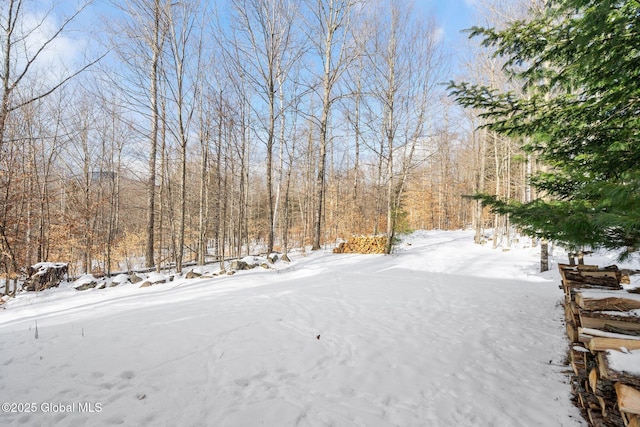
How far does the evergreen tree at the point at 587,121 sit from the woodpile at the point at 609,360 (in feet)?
2.16

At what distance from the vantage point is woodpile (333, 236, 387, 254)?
38.5 feet

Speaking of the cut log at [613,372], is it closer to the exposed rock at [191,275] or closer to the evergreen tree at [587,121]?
the evergreen tree at [587,121]

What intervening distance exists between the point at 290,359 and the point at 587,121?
4.67 m

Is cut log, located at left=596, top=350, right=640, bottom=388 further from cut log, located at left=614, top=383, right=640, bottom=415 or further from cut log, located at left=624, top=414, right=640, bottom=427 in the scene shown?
cut log, located at left=624, top=414, right=640, bottom=427

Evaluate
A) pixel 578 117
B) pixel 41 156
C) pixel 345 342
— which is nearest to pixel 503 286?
pixel 578 117

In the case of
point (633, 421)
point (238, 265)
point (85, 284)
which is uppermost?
point (633, 421)

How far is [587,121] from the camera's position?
127 inches

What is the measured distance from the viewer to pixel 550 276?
24.7 ft

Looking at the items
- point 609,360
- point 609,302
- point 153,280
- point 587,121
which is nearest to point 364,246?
point 153,280

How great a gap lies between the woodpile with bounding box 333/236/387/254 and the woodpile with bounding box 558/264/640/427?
8772 mm

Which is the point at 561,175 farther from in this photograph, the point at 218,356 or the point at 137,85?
the point at 137,85

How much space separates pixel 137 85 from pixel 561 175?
11.7 meters

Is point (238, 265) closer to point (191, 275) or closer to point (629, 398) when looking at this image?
point (191, 275)

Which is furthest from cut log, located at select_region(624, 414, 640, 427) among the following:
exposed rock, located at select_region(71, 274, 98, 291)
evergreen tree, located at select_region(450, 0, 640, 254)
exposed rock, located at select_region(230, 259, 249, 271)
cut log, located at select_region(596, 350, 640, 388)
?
exposed rock, located at select_region(71, 274, 98, 291)
